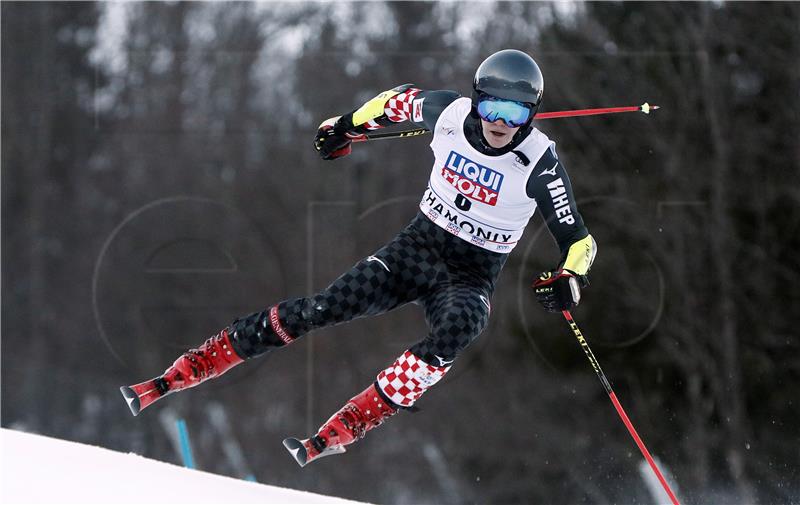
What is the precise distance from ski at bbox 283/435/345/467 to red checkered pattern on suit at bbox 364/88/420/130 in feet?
4.29

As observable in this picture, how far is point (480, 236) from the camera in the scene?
3.47m

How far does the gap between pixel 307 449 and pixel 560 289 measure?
3.45 feet

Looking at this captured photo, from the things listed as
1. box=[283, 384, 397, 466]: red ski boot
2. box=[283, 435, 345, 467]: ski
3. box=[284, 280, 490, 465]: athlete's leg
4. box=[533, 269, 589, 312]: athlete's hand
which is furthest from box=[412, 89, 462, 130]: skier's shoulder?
box=[283, 435, 345, 467]: ski

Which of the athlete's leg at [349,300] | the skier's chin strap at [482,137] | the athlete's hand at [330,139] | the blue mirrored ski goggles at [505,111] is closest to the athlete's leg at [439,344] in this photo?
the athlete's leg at [349,300]

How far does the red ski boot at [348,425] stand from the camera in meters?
3.19

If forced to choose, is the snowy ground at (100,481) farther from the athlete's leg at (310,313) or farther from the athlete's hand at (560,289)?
the athlete's hand at (560,289)

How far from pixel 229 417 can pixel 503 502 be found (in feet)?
10.1

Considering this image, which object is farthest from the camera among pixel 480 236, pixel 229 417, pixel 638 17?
pixel 229 417

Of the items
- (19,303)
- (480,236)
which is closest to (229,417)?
(19,303)

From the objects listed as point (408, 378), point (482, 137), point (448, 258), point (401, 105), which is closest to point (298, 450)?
point (408, 378)

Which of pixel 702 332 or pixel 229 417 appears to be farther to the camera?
pixel 229 417

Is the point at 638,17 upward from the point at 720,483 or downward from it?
upward

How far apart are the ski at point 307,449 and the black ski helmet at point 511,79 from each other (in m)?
1.36

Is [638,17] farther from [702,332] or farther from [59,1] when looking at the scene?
[59,1]
